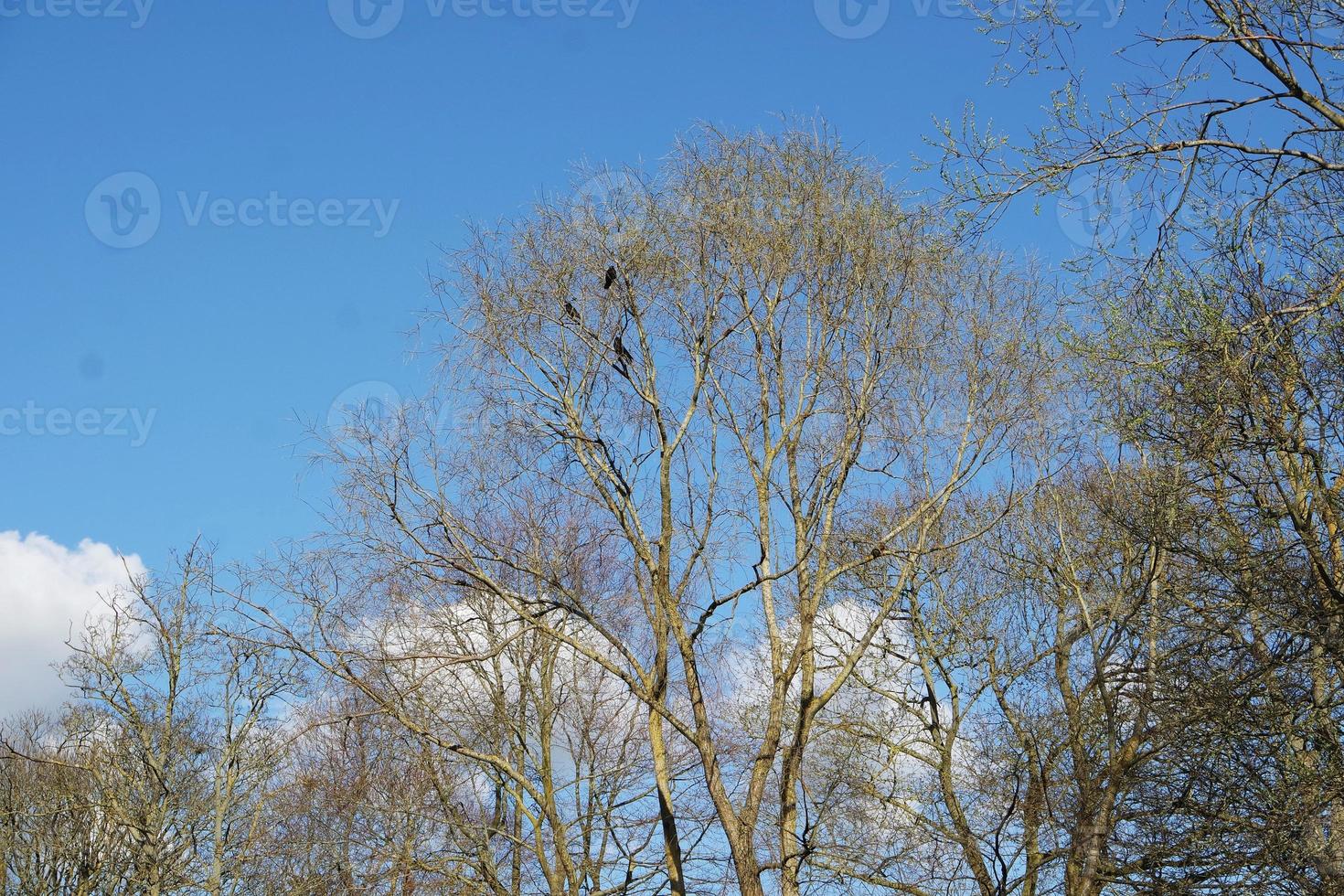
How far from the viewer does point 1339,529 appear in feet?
32.8

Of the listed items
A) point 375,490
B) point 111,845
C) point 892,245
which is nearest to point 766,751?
point 375,490

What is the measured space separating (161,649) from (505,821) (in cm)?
633

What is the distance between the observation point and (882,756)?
1605 cm

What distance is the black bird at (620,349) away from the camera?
1133 centimetres

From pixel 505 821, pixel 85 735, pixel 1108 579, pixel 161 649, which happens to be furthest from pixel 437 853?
pixel 1108 579

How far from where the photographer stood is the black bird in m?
11.3

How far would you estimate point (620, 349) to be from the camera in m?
11.4

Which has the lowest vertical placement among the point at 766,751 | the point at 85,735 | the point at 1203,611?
the point at 766,751

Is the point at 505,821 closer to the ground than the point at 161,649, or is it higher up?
closer to the ground

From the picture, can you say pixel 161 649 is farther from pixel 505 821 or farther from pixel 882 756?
pixel 882 756

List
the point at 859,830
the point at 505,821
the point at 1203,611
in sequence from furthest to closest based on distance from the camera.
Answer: the point at 505,821 < the point at 859,830 < the point at 1203,611

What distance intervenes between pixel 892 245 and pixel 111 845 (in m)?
20.4

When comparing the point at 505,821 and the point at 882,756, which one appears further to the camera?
the point at 505,821

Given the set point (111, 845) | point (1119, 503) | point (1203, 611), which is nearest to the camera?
point (1203, 611)
